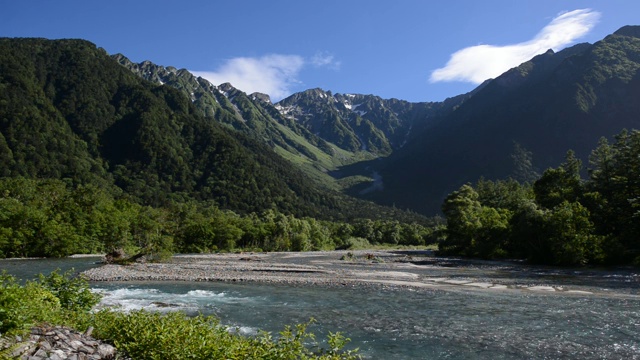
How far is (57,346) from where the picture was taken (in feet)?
30.9

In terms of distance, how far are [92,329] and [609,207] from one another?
7686 cm

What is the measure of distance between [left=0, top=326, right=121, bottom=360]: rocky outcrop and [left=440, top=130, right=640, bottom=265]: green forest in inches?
2493

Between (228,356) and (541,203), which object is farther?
(541,203)

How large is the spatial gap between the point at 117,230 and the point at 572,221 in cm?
9803

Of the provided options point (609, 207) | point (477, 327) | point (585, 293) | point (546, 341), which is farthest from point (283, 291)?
point (609, 207)

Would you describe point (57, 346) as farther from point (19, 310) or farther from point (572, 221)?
point (572, 221)

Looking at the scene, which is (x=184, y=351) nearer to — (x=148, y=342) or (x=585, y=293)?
(x=148, y=342)

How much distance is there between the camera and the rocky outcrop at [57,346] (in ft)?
28.4

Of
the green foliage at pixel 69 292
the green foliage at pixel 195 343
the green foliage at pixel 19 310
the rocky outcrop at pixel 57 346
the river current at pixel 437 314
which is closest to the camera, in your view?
the green foliage at pixel 195 343

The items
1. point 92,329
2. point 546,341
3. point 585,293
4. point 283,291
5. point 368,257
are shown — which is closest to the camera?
point 92,329

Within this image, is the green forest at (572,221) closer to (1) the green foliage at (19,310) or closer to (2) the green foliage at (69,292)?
(2) the green foliage at (69,292)

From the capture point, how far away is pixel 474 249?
8544 centimetres

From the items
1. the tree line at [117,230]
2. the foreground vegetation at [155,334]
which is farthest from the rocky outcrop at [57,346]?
the tree line at [117,230]

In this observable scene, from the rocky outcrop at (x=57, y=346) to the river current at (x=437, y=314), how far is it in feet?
11.7
